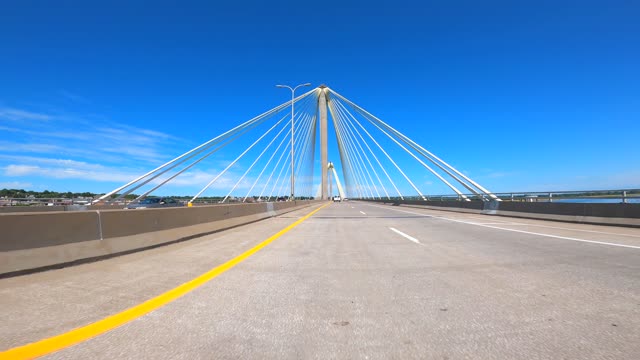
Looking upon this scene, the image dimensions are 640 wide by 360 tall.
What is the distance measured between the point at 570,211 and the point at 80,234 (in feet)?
53.7

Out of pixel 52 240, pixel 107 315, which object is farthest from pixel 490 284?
pixel 52 240

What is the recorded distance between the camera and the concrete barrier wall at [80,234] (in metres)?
5.56

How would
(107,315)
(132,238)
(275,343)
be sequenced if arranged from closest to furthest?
(275,343) → (107,315) → (132,238)

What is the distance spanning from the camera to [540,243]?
8.98 meters

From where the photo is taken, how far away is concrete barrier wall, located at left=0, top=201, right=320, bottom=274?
5.56 m

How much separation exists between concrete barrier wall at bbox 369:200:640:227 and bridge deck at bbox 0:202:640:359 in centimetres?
732

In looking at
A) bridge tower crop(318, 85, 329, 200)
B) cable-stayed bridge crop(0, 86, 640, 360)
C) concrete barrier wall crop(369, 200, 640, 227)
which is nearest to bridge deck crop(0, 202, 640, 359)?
cable-stayed bridge crop(0, 86, 640, 360)

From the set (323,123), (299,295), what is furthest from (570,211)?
(323,123)

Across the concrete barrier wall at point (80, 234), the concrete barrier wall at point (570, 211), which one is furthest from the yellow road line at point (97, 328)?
the concrete barrier wall at point (570, 211)

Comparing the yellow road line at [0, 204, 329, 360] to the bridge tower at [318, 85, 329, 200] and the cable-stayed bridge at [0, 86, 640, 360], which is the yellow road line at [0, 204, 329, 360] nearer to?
the cable-stayed bridge at [0, 86, 640, 360]

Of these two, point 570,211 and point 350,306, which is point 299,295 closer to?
point 350,306

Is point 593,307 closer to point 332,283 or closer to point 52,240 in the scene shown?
point 332,283

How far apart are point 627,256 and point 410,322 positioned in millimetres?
5510

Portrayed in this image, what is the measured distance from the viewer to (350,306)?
13.9 feet
